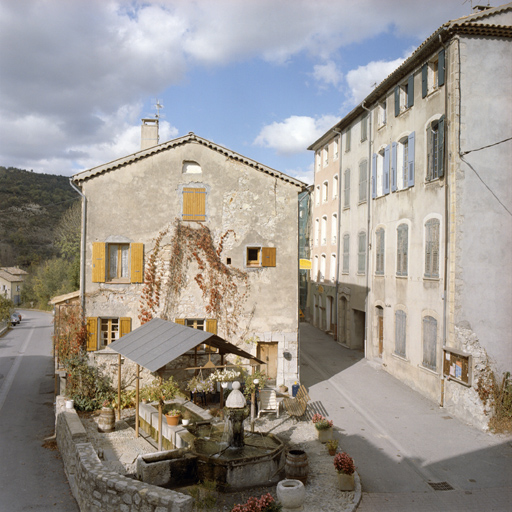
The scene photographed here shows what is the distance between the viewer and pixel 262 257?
17297 millimetres

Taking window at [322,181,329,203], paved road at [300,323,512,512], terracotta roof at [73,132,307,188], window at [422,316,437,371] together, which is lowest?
paved road at [300,323,512,512]

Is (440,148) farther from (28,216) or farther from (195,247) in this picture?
(28,216)

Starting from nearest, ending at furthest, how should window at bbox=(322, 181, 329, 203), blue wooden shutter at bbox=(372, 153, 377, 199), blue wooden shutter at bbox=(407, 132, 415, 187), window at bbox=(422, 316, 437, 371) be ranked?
window at bbox=(422, 316, 437, 371), blue wooden shutter at bbox=(407, 132, 415, 187), blue wooden shutter at bbox=(372, 153, 377, 199), window at bbox=(322, 181, 329, 203)

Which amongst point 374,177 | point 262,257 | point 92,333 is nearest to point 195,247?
point 262,257

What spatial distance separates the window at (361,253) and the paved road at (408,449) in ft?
18.7

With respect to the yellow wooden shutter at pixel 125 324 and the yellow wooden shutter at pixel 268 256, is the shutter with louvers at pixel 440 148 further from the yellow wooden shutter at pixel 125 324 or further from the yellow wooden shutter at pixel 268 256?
the yellow wooden shutter at pixel 125 324

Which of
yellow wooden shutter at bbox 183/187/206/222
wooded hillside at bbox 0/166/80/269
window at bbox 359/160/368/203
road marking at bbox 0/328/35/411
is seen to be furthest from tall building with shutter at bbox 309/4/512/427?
wooded hillside at bbox 0/166/80/269

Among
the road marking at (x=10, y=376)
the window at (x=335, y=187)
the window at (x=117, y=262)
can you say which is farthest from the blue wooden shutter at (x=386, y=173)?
the road marking at (x=10, y=376)

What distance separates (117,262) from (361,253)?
12.2m

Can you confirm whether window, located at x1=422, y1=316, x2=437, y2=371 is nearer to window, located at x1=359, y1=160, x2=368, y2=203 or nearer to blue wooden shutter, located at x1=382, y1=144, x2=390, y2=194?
blue wooden shutter, located at x1=382, y1=144, x2=390, y2=194

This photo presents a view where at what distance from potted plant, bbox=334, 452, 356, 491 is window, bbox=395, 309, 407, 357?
982 cm

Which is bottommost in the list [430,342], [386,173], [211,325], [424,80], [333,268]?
[430,342]

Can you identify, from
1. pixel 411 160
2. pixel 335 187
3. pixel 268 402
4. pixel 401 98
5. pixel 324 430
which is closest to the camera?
pixel 324 430

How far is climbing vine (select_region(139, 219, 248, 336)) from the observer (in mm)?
16641
